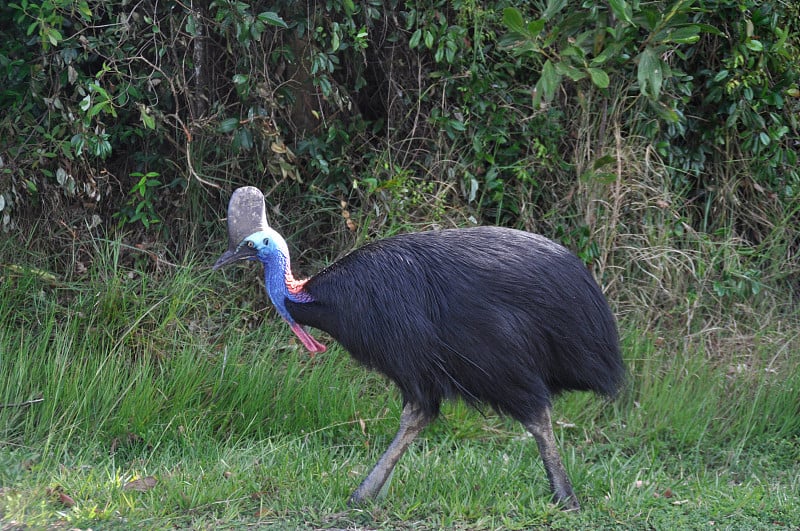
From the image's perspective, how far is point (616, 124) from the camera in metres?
5.75

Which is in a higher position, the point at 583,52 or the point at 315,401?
the point at 583,52

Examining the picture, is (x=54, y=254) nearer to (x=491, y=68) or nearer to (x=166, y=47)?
(x=166, y=47)

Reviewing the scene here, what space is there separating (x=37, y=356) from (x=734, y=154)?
424 centimetres

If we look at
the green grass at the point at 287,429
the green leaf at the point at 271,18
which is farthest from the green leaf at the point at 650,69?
the green leaf at the point at 271,18

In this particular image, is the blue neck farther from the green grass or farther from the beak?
the green grass

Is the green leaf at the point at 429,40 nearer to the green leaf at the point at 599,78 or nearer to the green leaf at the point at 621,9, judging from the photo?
the green leaf at the point at 599,78

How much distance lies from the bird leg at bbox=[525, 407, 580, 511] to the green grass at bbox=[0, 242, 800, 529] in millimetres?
69

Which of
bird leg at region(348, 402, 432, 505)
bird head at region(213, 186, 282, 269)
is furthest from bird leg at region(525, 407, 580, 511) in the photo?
bird head at region(213, 186, 282, 269)

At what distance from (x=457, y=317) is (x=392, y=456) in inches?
25.4

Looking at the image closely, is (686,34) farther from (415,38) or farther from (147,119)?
(147,119)

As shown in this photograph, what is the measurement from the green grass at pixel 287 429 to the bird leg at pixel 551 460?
0.23 feet

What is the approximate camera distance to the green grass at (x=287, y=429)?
3.95 meters

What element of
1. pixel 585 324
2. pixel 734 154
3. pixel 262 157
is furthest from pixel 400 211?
pixel 734 154

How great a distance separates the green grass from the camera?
3.95 m
